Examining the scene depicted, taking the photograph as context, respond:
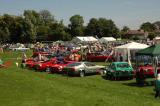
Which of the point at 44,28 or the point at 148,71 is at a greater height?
the point at 44,28

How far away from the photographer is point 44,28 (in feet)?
434

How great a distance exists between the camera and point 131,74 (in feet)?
98.9

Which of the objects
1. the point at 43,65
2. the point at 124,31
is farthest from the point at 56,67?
the point at 124,31

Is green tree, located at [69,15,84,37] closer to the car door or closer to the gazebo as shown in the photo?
the car door

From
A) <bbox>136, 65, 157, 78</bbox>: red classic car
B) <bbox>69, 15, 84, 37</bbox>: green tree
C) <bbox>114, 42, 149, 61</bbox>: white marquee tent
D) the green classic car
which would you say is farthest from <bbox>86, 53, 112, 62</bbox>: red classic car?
<bbox>69, 15, 84, 37</bbox>: green tree

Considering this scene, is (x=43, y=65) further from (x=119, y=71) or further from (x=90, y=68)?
(x=119, y=71)

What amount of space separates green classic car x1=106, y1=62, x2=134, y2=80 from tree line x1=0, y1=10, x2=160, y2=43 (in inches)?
3311

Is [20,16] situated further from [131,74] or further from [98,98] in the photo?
[98,98]

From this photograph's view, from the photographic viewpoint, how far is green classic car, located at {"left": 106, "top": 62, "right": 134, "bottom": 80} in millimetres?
29953

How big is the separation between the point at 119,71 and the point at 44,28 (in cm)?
10359

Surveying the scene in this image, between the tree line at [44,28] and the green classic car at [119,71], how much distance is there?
84100 millimetres

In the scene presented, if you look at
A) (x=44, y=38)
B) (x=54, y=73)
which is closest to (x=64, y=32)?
(x=44, y=38)

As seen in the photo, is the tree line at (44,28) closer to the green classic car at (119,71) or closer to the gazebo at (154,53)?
the green classic car at (119,71)

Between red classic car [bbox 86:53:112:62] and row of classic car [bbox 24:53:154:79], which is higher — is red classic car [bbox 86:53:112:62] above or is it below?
above
